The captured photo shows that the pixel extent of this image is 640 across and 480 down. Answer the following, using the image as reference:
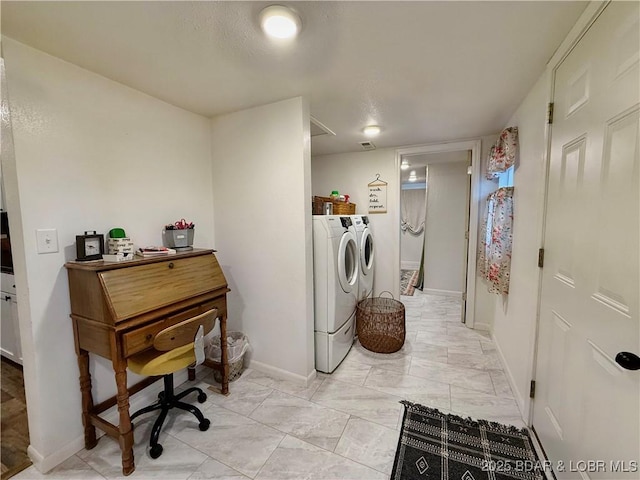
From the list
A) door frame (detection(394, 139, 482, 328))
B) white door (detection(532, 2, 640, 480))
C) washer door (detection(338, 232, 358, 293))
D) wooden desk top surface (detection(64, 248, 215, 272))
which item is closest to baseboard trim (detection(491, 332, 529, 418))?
white door (detection(532, 2, 640, 480))

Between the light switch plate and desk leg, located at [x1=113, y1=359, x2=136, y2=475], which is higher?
the light switch plate

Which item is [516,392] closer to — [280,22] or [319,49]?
[319,49]

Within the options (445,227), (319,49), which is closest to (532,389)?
(319,49)

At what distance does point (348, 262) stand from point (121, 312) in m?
1.89

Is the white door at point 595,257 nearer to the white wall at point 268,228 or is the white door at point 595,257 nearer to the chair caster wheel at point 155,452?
the white wall at point 268,228

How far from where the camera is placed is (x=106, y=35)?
124 cm

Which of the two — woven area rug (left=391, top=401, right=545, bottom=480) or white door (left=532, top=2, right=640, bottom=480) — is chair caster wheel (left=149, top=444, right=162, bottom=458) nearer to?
woven area rug (left=391, top=401, right=545, bottom=480)

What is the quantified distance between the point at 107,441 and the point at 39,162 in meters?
1.63

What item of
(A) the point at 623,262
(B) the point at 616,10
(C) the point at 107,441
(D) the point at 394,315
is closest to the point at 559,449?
(A) the point at 623,262

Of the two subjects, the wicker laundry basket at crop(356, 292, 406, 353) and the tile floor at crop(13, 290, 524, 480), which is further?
the wicker laundry basket at crop(356, 292, 406, 353)

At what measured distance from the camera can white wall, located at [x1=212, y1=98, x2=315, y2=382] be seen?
1971 mm

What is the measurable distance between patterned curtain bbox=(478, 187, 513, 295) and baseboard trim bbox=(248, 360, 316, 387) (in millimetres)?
1790

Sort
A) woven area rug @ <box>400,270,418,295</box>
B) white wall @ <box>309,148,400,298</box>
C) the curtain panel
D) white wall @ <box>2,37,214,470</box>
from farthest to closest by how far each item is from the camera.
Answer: the curtain panel < woven area rug @ <box>400,270,418,295</box> < white wall @ <box>309,148,400,298</box> < white wall @ <box>2,37,214,470</box>

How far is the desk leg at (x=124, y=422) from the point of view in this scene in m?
1.36
